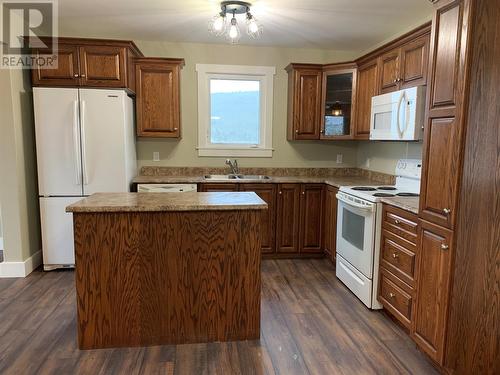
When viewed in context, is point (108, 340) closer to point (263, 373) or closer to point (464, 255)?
point (263, 373)

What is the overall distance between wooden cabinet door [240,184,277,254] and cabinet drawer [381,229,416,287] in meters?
1.48

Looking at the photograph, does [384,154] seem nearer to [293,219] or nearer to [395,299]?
[293,219]

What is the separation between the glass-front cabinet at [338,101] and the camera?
13.3 feet

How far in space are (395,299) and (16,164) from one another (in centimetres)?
→ 347

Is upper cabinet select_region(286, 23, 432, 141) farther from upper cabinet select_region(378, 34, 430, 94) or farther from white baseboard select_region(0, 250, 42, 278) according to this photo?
white baseboard select_region(0, 250, 42, 278)

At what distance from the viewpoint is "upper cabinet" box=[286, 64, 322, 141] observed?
4182 millimetres

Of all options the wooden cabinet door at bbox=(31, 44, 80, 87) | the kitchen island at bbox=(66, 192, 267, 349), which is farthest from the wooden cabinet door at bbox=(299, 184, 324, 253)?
the wooden cabinet door at bbox=(31, 44, 80, 87)

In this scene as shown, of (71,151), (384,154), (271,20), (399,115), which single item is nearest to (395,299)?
(399,115)

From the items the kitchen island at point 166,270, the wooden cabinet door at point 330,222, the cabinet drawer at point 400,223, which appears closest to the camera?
the kitchen island at point 166,270

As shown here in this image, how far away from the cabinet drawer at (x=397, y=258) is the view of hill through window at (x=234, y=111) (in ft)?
7.56

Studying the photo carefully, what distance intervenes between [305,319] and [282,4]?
8.39 feet

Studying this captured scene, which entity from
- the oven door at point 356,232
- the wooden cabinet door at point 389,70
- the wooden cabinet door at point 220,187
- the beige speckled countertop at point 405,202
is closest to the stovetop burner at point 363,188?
the oven door at point 356,232

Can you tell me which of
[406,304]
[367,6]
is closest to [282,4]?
[367,6]

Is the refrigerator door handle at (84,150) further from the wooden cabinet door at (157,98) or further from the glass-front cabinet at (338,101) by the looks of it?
the glass-front cabinet at (338,101)
